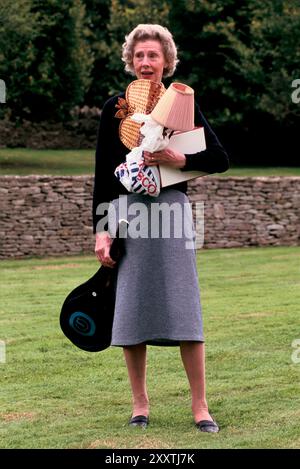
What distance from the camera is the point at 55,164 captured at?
109 feet

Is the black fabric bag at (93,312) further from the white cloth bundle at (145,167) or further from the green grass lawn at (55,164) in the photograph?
the green grass lawn at (55,164)

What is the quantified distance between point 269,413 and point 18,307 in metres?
6.37

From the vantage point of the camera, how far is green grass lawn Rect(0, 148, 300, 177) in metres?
30.5

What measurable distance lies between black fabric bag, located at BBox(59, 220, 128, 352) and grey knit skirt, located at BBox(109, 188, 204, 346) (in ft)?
0.89

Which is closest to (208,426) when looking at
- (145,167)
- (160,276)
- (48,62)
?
(160,276)

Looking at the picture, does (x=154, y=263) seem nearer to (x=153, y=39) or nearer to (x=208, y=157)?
(x=208, y=157)

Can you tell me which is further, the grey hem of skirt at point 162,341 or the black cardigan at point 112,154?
the black cardigan at point 112,154

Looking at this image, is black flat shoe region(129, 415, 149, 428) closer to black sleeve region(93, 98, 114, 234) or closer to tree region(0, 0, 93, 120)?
black sleeve region(93, 98, 114, 234)

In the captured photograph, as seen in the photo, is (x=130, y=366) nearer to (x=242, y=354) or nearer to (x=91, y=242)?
(x=242, y=354)

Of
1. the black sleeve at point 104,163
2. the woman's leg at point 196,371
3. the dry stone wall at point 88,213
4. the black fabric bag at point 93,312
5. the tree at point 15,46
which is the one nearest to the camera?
the woman's leg at point 196,371

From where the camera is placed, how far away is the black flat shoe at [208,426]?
5.65 m

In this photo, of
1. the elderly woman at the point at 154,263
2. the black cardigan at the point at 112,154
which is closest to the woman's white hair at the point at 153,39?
the elderly woman at the point at 154,263

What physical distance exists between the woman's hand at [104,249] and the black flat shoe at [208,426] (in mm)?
919

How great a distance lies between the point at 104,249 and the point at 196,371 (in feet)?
2.54
